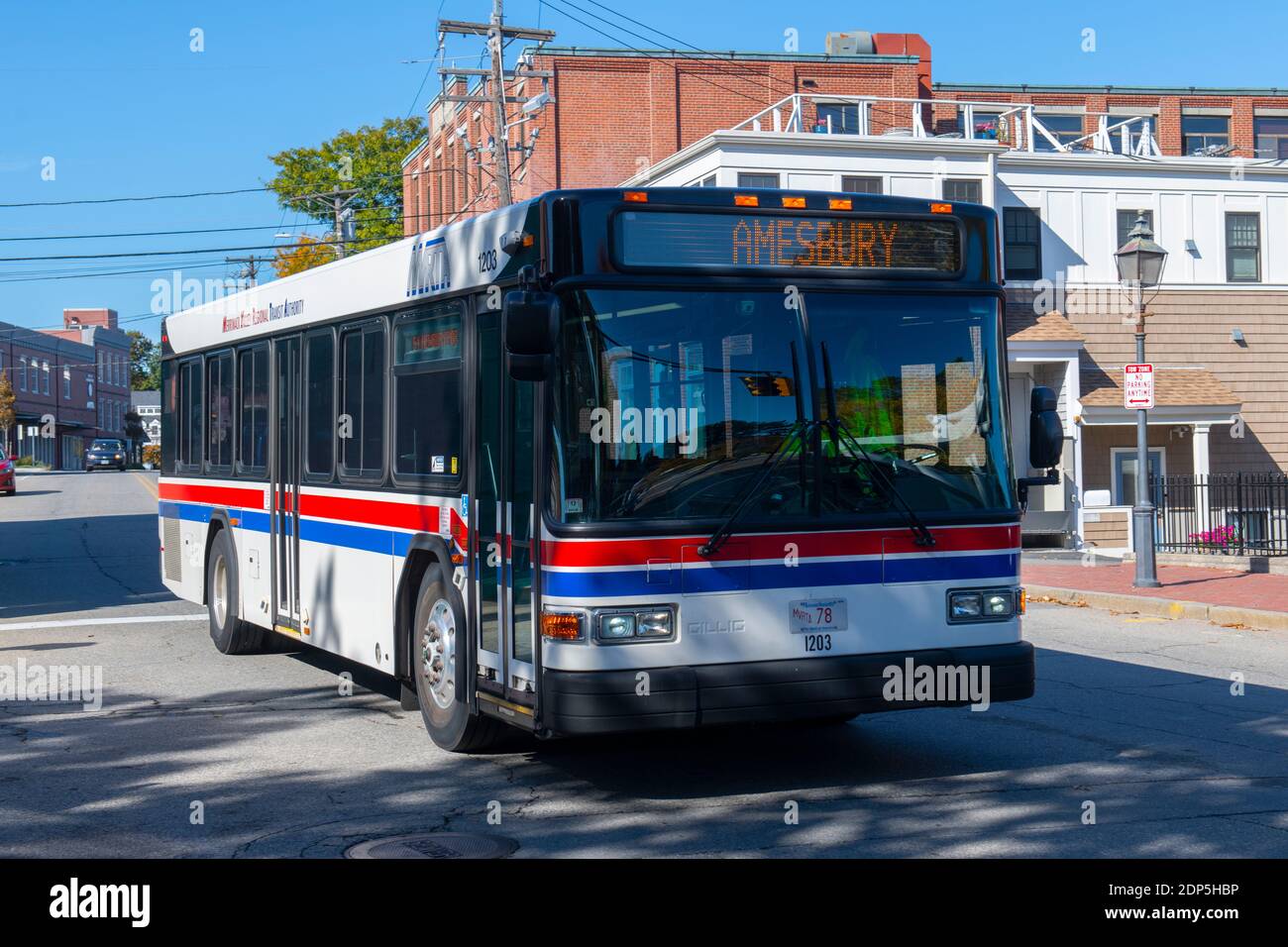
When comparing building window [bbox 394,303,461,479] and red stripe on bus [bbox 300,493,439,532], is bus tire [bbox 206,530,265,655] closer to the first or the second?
red stripe on bus [bbox 300,493,439,532]

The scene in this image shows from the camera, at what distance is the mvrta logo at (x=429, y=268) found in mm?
8750

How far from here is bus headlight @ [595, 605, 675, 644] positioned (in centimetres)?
703

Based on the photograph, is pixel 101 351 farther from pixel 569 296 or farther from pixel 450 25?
pixel 569 296

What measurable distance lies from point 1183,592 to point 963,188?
18.2 m

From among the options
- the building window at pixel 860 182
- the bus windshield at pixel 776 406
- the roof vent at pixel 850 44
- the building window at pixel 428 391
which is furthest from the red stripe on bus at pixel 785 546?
the roof vent at pixel 850 44

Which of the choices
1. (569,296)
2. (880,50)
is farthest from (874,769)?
(880,50)

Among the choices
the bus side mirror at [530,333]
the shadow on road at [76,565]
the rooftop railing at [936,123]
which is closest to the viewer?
the bus side mirror at [530,333]

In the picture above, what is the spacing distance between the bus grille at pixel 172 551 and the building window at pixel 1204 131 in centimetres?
4999

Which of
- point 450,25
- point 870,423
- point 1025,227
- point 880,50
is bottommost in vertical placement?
point 870,423

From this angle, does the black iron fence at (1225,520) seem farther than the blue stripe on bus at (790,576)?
Yes

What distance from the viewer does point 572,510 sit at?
7086 mm

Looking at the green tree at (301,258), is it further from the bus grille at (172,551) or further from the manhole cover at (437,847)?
the manhole cover at (437,847)
